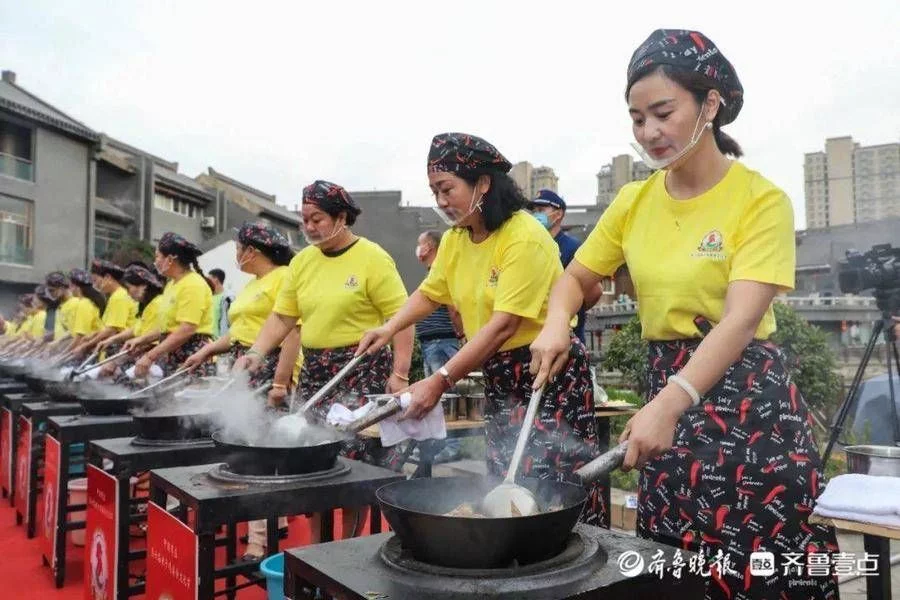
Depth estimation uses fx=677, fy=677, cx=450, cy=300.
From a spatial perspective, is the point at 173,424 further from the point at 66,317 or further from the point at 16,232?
the point at 16,232

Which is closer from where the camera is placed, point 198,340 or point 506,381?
point 506,381

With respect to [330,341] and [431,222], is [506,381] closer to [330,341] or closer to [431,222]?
[330,341]

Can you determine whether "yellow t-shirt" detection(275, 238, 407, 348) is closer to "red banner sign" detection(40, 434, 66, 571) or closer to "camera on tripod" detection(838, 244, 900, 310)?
"red banner sign" detection(40, 434, 66, 571)

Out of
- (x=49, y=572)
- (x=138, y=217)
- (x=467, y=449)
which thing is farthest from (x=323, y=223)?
(x=138, y=217)

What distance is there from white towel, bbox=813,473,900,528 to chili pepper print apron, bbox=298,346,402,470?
2074 mm

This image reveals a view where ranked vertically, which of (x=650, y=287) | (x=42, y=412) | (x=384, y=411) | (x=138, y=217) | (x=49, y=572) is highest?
(x=138, y=217)

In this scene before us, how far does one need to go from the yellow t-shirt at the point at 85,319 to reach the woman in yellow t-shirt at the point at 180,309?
10.2 ft

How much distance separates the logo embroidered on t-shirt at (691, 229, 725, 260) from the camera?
1658 millimetres

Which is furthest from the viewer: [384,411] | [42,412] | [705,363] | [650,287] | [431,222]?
[431,222]

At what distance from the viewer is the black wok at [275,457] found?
2277 mm

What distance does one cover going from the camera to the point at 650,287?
1770 millimetres

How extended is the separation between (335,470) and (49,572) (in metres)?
2.87

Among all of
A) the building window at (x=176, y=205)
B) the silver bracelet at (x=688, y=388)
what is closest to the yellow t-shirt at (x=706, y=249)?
the silver bracelet at (x=688, y=388)

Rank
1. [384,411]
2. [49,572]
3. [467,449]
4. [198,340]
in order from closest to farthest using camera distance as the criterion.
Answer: [384,411] → [49,572] → [198,340] → [467,449]
